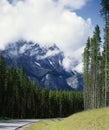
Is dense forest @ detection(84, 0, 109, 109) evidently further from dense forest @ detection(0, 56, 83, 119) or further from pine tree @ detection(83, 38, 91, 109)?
dense forest @ detection(0, 56, 83, 119)

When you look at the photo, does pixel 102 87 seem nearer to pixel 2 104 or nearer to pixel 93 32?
pixel 93 32

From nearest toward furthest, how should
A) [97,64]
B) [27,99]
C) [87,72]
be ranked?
[97,64], [87,72], [27,99]

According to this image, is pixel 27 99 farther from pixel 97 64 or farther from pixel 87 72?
pixel 97 64

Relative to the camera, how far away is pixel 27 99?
11012cm

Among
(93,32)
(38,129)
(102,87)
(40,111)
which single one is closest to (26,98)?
(40,111)

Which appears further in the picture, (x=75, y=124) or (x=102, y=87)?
(x=102, y=87)

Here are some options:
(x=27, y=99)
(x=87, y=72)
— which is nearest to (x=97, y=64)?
(x=87, y=72)

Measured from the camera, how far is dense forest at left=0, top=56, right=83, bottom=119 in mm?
85688

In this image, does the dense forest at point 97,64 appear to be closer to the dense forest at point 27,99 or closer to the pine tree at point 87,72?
the pine tree at point 87,72

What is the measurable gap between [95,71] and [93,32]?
408 inches

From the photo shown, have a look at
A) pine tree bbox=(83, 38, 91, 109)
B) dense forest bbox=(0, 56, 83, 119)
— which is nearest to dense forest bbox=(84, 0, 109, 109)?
pine tree bbox=(83, 38, 91, 109)

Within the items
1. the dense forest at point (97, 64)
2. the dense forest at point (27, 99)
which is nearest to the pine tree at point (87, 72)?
the dense forest at point (97, 64)

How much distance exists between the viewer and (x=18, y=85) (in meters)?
94.1

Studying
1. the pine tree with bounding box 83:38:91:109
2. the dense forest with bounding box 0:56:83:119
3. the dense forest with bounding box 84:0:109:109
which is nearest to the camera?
the dense forest with bounding box 84:0:109:109
